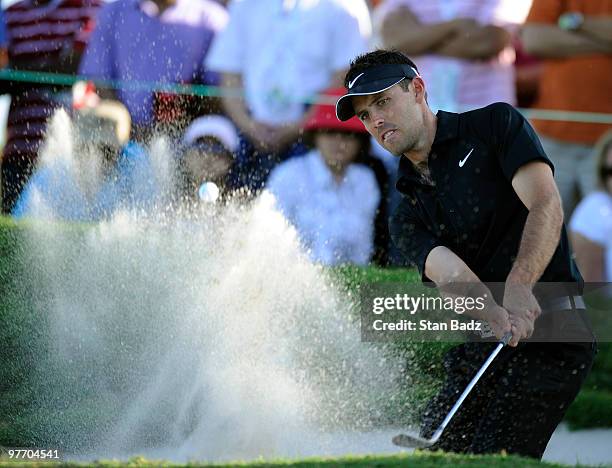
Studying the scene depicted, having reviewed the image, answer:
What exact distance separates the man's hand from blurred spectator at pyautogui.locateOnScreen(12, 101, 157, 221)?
353 cm

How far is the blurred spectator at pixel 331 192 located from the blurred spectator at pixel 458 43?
623 millimetres

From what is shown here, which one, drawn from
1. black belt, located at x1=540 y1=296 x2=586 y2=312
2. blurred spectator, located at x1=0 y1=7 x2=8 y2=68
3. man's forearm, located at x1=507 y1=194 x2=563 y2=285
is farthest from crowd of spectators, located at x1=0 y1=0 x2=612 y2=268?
man's forearm, located at x1=507 y1=194 x2=563 y2=285

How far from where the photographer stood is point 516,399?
4645 millimetres

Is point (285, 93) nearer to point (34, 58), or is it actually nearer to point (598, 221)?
point (34, 58)

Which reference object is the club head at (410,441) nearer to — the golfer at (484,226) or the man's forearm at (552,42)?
the golfer at (484,226)

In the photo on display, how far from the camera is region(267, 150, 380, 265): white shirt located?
24.5ft

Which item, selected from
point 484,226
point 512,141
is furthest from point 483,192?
point 512,141

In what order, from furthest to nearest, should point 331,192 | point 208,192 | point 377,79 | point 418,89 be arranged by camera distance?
A: point 331,192
point 208,192
point 418,89
point 377,79

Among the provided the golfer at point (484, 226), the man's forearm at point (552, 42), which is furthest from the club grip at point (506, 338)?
the man's forearm at point (552, 42)

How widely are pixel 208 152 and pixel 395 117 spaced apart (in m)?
3.19

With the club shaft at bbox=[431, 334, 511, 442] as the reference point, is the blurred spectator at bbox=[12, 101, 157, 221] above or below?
above

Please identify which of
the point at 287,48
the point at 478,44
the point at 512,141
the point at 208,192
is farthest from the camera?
the point at 478,44

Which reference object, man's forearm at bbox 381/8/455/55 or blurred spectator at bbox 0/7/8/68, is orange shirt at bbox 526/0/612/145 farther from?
blurred spectator at bbox 0/7/8/68

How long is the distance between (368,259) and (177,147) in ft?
4.75
